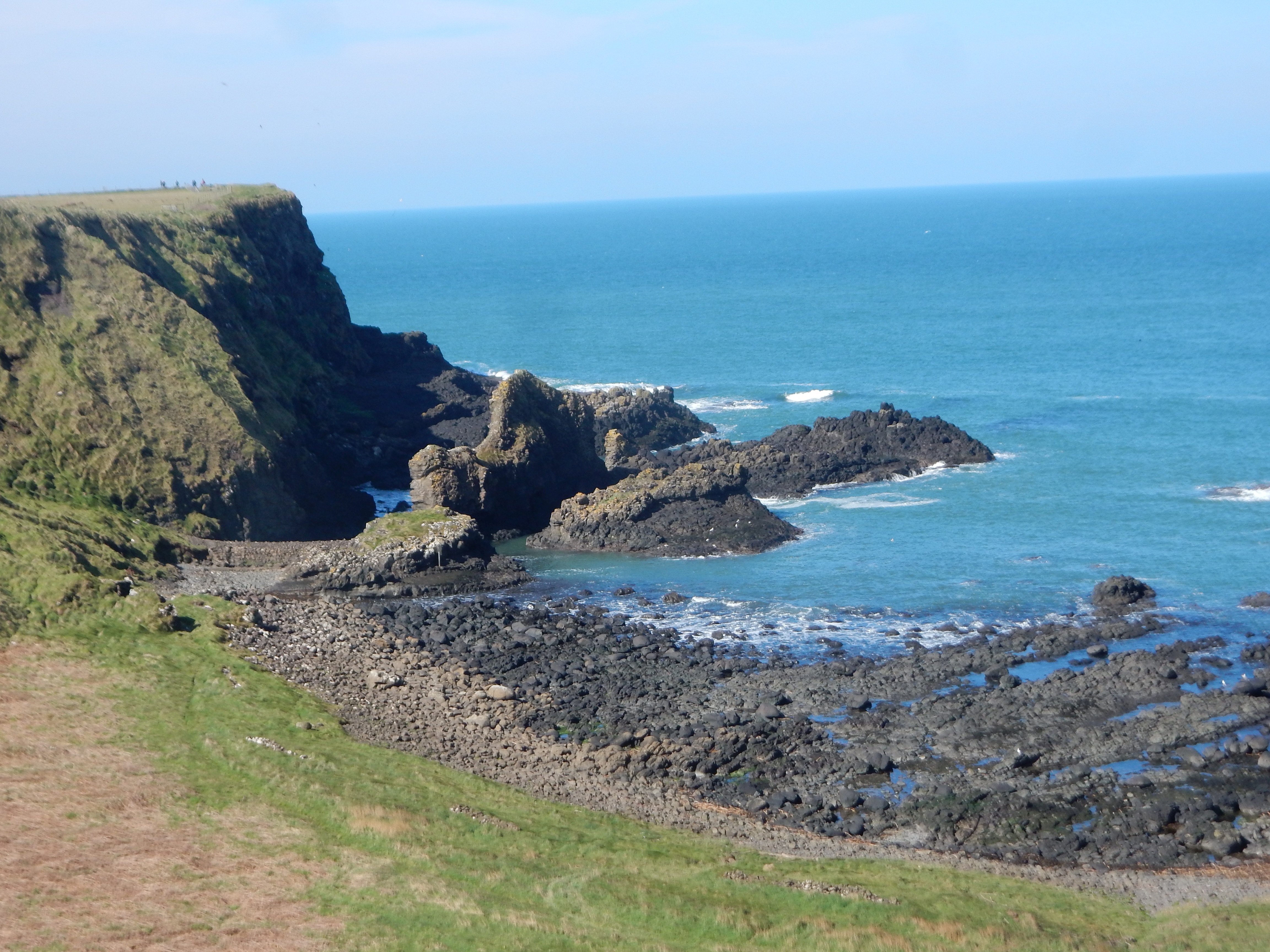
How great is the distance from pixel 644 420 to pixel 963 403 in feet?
88.1

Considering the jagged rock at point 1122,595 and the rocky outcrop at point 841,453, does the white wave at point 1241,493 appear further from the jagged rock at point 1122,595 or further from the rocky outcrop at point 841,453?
the jagged rock at point 1122,595

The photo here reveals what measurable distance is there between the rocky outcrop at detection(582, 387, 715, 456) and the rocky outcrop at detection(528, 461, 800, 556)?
13194 mm

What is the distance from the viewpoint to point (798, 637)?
144 feet

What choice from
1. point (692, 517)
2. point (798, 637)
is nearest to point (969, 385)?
point (692, 517)

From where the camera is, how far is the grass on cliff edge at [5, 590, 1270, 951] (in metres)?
24.9

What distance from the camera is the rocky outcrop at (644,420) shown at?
243 feet

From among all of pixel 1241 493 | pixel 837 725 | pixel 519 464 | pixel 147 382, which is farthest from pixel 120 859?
pixel 1241 493

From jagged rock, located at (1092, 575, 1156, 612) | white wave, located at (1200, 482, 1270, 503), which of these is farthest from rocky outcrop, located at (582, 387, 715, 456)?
jagged rock, located at (1092, 575, 1156, 612)

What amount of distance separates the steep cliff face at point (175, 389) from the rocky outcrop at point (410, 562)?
6743 mm

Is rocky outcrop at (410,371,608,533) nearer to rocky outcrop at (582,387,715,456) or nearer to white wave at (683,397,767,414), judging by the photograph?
rocky outcrop at (582,387,715,456)

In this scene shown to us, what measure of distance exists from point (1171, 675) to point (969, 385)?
59196mm

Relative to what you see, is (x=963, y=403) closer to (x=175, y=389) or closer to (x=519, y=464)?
(x=519, y=464)

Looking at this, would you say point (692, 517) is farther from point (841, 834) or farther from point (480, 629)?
point (841, 834)

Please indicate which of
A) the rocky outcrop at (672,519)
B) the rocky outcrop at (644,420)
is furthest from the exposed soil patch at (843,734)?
the rocky outcrop at (644,420)
